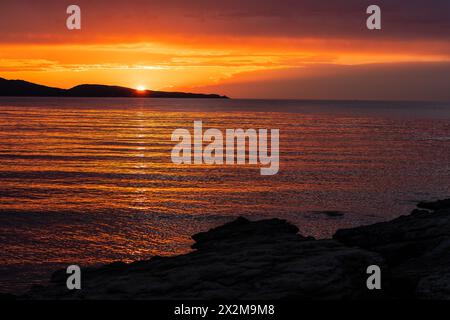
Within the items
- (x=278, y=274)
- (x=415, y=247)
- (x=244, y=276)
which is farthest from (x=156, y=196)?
(x=278, y=274)

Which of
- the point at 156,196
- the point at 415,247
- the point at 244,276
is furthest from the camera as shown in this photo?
the point at 156,196

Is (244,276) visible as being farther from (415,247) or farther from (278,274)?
(415,247)

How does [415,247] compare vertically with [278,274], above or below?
below

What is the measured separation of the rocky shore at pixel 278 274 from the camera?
49.9 feet

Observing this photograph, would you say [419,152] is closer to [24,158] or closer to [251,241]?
[24,158]

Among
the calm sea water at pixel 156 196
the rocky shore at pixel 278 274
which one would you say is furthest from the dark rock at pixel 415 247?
the calm sea water at pixel 156 196

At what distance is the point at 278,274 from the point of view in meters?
16.1

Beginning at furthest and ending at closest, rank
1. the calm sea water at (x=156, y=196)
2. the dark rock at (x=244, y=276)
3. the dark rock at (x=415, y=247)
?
1. the calm sea water at (x=156, y=196)
2. the dark rock at (x=415, y=247)
3. the dark rock at (x=244, y=276)

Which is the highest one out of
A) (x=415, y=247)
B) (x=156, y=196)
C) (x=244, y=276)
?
(x=244, y=276)

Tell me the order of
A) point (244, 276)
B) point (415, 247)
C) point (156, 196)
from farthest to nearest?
point (156, 196), point (415, 247), point (244, 276)

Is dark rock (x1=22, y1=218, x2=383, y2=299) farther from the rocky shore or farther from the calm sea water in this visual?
the calm sea water

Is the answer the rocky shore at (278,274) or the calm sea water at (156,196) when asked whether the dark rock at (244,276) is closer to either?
the rocky shore at (278,274)
